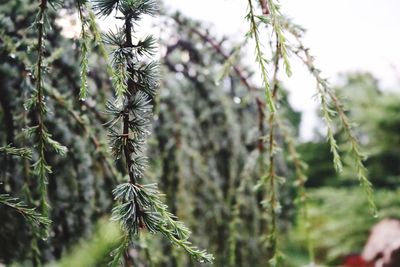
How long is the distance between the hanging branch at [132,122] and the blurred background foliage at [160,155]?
33mm

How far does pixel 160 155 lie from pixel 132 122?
1.08m

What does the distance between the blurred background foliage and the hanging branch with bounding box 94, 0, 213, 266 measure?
0.11ft

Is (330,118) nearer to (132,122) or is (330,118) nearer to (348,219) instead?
(132,122)

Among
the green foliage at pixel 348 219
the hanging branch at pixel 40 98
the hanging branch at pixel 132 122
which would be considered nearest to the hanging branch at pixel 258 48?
the hanging branch at pixel 132 122

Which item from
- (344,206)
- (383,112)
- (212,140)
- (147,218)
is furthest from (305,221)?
(383,112)

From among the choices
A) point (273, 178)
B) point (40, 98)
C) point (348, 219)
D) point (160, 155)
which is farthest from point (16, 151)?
point (348, 219)

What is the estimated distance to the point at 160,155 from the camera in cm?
156

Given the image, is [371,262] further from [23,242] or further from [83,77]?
[83,77]

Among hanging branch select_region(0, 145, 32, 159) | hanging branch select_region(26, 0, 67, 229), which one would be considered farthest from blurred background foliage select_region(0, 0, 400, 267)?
hanging branch select_region(0, 145, 32, 159)

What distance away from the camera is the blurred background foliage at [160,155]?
3.05 ft

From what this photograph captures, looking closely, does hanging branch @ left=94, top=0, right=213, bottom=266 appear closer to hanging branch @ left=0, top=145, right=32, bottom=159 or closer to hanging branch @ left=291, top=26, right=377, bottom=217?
hanging branch @ left=0, top=145, right=32, bottom=159

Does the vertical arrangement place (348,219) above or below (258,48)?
below

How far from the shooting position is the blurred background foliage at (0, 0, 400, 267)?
931mm

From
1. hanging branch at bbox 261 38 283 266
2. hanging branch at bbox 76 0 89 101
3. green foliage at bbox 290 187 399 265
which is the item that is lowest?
green foliage at bbox 290 187 399 265
